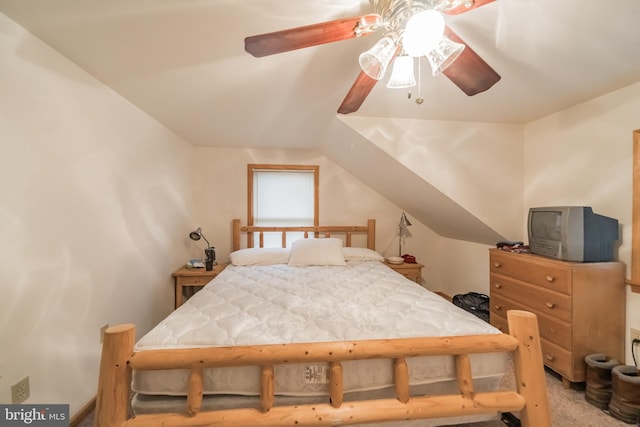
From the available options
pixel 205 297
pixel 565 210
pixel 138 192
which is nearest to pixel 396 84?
pixel 565 210

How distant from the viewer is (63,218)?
140 cm

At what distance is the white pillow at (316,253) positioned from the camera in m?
2.63

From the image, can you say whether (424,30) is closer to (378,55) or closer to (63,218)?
(378,55)

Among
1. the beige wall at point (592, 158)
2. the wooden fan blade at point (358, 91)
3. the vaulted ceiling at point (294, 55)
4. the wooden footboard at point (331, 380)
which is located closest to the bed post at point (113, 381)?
the wooden footboard at point (331, 380)

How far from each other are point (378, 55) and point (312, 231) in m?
2.43

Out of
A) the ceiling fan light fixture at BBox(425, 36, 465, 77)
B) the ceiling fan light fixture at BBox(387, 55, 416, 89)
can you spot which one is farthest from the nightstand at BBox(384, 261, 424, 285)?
the ceiling fan light fixture at BBox(425, 36, 465, 77)

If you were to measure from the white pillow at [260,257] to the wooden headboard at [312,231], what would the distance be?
43cm

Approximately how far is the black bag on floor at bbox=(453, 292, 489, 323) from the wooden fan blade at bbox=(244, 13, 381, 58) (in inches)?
115

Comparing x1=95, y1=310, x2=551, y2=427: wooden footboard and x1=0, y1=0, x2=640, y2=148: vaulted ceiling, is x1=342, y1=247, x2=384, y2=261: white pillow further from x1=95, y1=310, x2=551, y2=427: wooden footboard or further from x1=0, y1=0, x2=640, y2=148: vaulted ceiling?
x1=95, y1=310, x2=551, y2=427: wooden footboard

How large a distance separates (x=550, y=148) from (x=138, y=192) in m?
3.68

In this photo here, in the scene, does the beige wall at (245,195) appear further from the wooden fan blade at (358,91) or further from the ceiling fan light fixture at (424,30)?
the ceiling fan light fixture at (424,30)

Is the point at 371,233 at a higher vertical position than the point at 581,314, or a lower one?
higher

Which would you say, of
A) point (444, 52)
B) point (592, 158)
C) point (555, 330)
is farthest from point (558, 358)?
point (444, 52)

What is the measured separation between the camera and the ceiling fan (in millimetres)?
905
